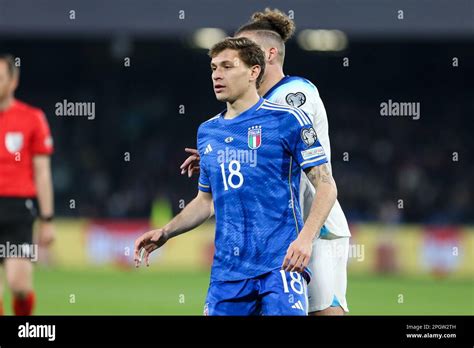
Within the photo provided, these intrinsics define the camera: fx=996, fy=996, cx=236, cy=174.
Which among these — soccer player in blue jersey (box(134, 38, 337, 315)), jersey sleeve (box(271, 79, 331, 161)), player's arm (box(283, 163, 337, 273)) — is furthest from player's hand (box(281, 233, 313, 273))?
jersey sleeve (box(271, 79, 331, 161))

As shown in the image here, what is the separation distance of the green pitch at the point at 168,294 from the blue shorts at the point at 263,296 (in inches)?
234

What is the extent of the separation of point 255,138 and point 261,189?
0.26 m

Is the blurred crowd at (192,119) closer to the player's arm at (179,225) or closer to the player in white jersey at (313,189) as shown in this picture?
the player in white jersey at (313,189)

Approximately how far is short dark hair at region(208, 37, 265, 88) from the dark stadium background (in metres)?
13.5

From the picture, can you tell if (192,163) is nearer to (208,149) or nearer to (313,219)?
(208,149)

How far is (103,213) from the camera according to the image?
22.4 m

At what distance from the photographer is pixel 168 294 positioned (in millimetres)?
13672

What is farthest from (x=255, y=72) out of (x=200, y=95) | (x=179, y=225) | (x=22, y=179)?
(x=200, y=95)

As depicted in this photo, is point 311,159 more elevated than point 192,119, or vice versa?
point 192,119

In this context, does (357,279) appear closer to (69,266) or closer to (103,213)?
(69,266)

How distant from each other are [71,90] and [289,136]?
66.9 ft

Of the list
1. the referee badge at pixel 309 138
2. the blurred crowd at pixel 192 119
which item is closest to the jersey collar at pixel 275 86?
the referee badge at pixel 309 138

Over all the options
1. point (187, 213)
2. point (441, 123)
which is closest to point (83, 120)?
point (441, 123)

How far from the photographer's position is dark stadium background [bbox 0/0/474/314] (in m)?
19.3
